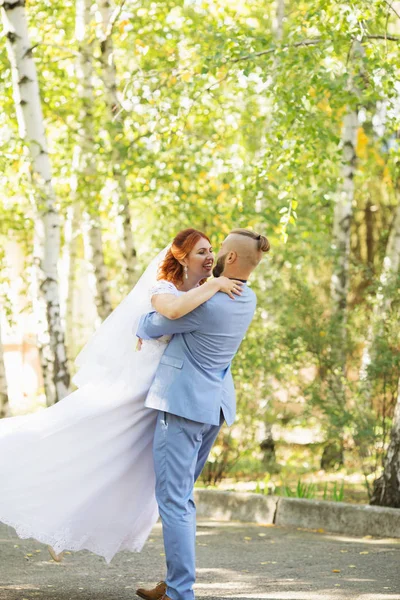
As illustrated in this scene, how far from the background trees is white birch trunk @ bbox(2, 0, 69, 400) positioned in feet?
0.38

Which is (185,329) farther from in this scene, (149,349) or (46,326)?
(46,326)

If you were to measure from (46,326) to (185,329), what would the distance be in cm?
496

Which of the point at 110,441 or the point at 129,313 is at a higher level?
the point at 129,313

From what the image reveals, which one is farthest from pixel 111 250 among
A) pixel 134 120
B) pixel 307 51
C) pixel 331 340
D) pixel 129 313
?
pixel 129 313

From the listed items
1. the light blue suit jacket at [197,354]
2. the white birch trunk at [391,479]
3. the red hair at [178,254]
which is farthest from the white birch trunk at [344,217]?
the light blue suit jacket at [197,354]

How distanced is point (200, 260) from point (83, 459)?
1.28m

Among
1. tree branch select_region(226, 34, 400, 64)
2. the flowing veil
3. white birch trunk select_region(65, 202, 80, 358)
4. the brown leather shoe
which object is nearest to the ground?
the brown leather shoe

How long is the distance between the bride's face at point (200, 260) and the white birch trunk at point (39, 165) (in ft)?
13.0

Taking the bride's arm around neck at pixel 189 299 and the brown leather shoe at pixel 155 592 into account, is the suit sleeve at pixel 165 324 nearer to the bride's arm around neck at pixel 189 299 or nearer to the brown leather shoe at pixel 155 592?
the bride's arm around neck at pixel 189 299

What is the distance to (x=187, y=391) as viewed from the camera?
4824 millimetres

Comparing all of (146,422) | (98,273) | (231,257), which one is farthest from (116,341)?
(98,273)

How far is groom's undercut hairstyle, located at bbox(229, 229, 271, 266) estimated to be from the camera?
192 inches

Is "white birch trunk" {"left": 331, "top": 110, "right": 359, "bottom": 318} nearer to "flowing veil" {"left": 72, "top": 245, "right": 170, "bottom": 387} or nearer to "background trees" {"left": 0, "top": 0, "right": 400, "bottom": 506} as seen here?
"background trees" {"left": 0, "top": 0, "right": 400, "bottom": 506}

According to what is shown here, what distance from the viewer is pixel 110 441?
518 cm
